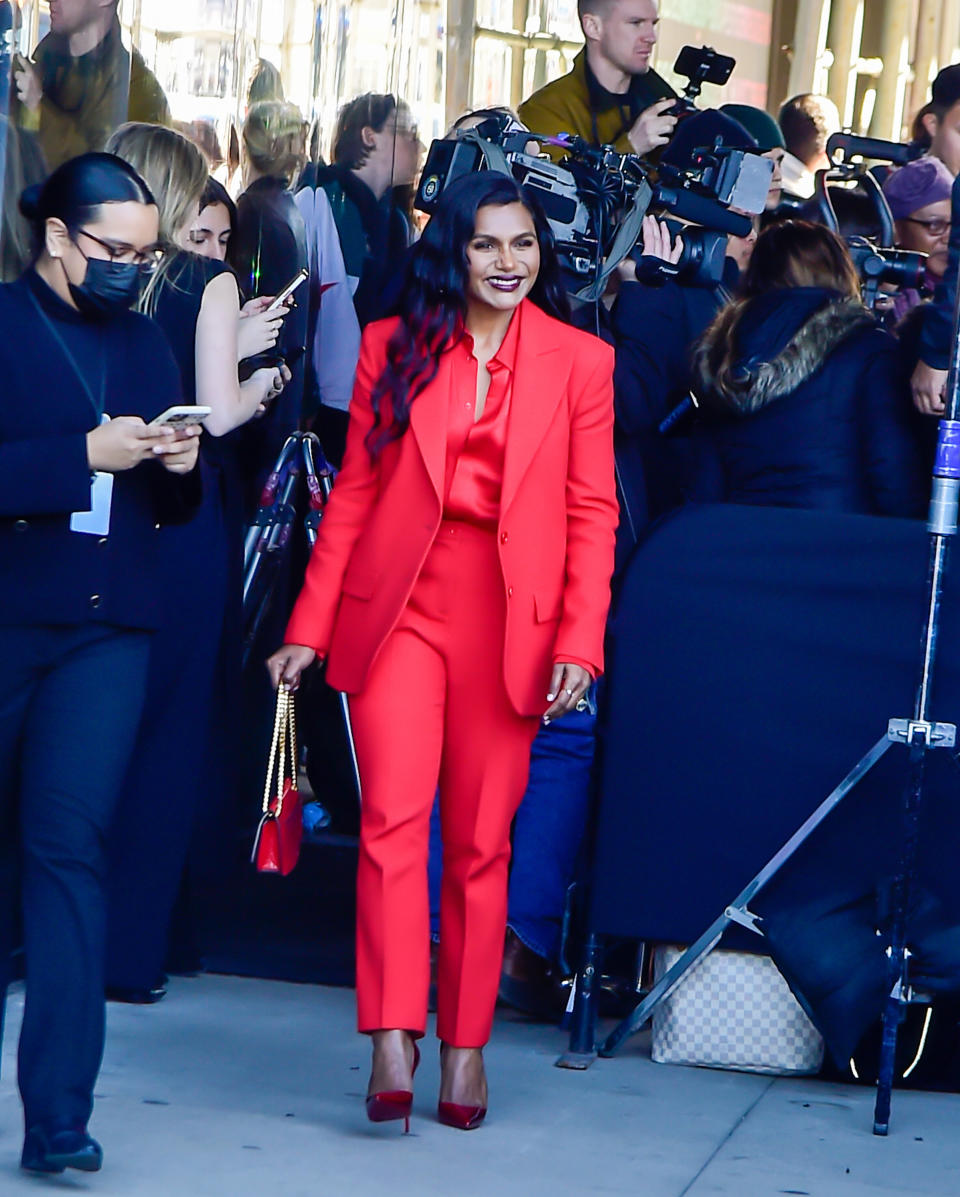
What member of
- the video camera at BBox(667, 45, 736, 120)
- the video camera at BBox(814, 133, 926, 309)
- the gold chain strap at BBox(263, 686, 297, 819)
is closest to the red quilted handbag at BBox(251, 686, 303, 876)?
the gold chain strap at BBox(263, 686, 297, 819)

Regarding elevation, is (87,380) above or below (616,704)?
above

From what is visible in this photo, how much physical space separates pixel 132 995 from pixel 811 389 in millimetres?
1993

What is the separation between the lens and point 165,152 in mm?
4566

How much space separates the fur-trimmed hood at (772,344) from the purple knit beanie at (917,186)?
1.59 metres

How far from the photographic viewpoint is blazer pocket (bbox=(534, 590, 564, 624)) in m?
3.81

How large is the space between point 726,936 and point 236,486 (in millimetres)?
1629

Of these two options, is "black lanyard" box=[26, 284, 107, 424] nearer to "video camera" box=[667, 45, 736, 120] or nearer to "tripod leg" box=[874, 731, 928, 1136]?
"tripod leg" box=[874, 731, 928, 1136]

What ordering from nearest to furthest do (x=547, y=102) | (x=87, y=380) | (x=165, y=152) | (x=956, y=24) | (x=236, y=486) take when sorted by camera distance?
(x=87, y=380), (x=165, y=152), (x=236, y=486), (x=547, y=102), (x=956, y=24)

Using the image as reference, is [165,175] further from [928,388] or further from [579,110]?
[579,110]

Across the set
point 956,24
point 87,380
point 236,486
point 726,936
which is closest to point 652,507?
point 236,486

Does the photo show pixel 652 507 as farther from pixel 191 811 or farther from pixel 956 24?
pixel 956 24

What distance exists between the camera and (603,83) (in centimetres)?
611

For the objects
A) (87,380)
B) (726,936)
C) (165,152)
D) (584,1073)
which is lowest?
(584,1073)

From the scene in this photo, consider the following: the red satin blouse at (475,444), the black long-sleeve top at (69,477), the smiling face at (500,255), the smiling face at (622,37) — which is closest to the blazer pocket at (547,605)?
the red satin blouse at (475,444)
